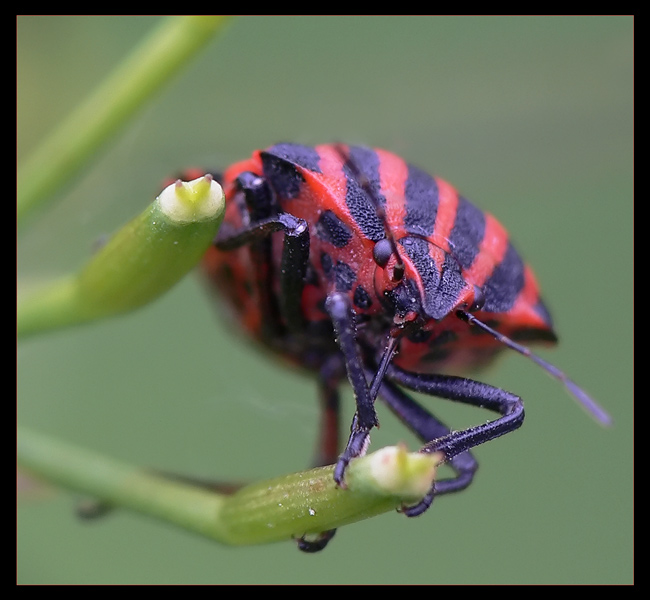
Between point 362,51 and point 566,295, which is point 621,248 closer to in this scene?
point 566,295

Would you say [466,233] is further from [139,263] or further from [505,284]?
[139,263]

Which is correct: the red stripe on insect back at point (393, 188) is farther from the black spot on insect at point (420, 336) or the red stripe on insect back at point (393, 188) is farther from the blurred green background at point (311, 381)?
the blurred green background at point (311, 381)

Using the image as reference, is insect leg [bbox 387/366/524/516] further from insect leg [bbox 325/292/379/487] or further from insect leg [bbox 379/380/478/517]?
insect leg [bbox 325/292/379/487]

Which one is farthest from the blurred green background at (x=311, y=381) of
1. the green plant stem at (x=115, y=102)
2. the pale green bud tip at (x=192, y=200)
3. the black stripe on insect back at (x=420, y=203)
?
the pale green bud tip at (x=192, y=200)

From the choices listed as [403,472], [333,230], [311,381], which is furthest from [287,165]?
[311,381]

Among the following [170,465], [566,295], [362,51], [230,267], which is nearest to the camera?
[230,267]

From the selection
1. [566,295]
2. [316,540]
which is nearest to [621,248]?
[566,295]

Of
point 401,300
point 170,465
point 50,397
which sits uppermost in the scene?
point 401,300
